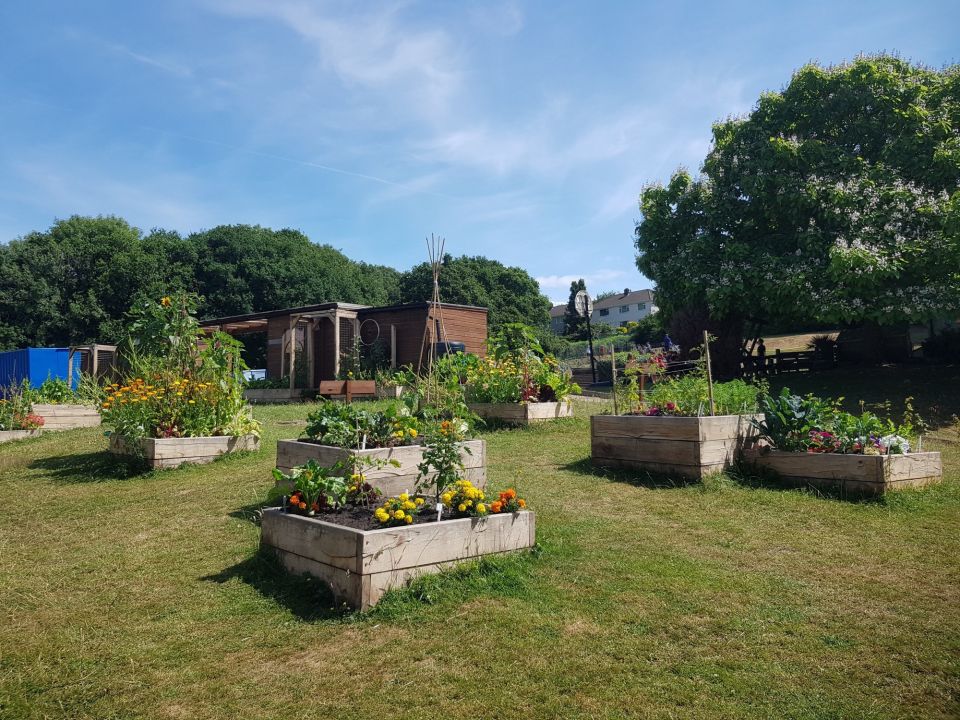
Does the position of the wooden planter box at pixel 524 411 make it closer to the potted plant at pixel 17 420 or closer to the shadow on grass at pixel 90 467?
the shadow on grass at pixel 90 467

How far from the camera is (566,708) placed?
8.73ft

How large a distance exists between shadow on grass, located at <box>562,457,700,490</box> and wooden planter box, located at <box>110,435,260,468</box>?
4287mm

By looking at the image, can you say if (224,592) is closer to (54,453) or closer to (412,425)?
(412,425)

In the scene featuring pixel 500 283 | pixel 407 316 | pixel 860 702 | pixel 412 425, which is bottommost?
pixel 860 702

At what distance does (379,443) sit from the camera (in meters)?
5.95

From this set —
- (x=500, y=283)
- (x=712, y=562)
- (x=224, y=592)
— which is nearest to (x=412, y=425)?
(x=224, y=592)

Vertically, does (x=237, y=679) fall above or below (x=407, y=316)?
below

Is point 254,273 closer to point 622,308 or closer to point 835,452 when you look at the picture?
point 835,452

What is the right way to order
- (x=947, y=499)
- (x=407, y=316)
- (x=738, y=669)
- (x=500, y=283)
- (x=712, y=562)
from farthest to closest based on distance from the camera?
(x=500, y=283)
(x=407, y=316)
(x=947, y=499)
(x=712, y=562)
(x=738, y=669)

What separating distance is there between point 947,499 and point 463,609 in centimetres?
483

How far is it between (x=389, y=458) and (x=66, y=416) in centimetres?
1044

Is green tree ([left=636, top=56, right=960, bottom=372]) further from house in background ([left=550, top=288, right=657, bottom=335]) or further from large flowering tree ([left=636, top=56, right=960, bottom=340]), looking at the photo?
house in background ([left=550, top=288, right=657, bottom=335])

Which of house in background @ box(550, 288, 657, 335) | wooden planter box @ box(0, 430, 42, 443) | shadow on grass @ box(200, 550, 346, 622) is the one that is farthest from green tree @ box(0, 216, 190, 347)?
house in background @ box(550, 288, 657, 335)

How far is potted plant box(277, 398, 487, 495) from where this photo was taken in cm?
544
